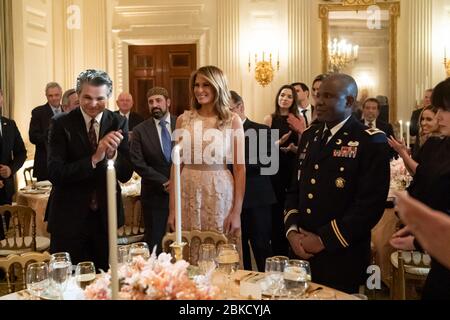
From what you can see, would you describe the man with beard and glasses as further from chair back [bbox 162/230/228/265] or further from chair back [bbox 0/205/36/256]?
chair back [bbox 162/230/228/265]

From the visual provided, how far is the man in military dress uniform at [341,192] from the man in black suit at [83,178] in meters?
1.06

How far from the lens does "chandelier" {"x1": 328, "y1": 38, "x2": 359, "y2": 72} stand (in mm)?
8117

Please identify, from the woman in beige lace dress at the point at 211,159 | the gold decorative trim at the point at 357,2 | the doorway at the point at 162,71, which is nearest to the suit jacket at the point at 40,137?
the doorway at the point at 162,71

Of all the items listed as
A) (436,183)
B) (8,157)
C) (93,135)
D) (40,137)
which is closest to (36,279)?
(93,135)

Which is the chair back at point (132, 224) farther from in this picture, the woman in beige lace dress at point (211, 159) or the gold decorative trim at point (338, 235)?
the gold decorative trim at point (338, 235)

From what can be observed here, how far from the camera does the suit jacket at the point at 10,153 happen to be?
473 cm

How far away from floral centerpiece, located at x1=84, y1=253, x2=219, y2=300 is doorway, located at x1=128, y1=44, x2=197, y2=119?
7124 millimetres

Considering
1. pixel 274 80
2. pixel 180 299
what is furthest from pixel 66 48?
pixel 180 299

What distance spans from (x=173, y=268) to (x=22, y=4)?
22.4 ft

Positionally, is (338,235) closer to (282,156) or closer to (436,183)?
(436,183)

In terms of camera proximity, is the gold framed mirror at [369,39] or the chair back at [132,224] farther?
the gold framed mirror at [369,39]

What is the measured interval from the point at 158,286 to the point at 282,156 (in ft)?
11.7

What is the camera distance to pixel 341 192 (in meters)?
2.83

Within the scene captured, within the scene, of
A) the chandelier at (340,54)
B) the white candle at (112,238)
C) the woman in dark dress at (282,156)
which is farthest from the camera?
the chandelier at (340,54)
